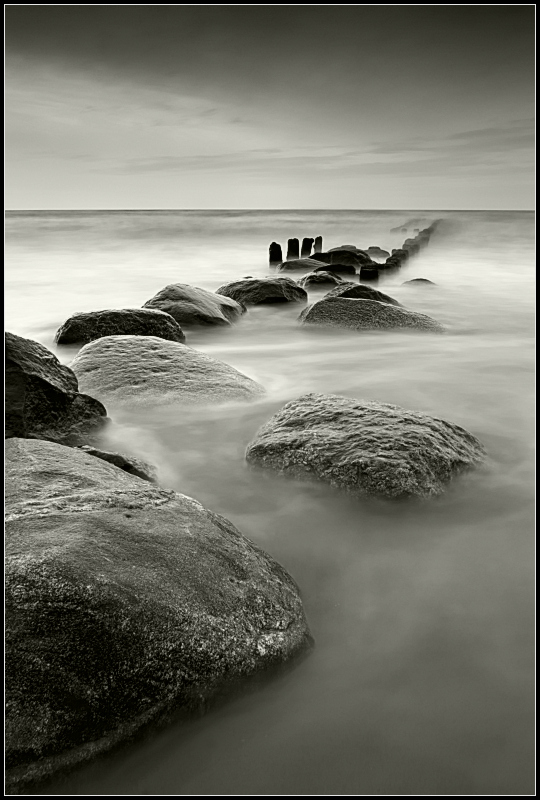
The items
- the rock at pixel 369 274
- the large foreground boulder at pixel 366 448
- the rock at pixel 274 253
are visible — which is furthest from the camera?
the rock at pixel 274 253

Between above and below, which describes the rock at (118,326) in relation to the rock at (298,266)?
below

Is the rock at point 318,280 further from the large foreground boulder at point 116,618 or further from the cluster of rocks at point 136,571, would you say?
the large foreground boulder at point 116,618

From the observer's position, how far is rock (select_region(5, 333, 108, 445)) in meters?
3.42

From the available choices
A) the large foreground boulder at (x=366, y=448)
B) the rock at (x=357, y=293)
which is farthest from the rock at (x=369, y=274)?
the large foreground boulder at (x=366, y=448)

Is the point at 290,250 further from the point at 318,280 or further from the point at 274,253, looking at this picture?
the point at 318,280

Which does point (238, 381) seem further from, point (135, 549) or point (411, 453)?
point (135, 549)

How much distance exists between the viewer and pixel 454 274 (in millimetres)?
14883

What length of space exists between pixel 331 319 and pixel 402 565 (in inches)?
203

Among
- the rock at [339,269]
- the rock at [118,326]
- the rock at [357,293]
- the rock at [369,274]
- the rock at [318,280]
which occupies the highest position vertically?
the rock at [339,269]

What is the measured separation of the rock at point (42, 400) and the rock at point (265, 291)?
524cm

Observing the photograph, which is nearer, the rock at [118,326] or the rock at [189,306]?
the rock at [118,326]

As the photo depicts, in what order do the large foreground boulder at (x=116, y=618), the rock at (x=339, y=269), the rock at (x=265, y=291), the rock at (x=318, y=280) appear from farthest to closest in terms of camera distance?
the rock at (x=339, y=269) → the rock at (x=318, y=280) → the rock at (x=265, y=291) → the large foreground boulder at (x=116, y=618)

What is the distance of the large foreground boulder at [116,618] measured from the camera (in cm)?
158

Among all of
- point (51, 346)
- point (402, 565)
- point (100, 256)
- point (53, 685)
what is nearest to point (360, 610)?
point (402, 565)
